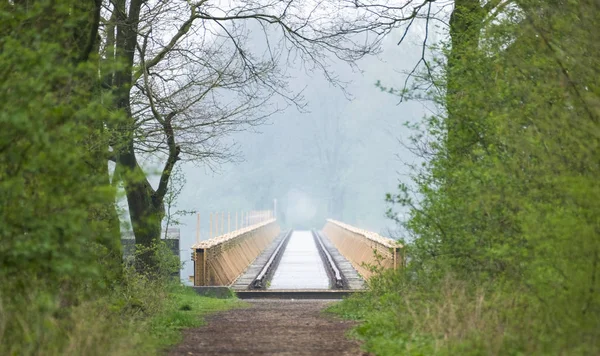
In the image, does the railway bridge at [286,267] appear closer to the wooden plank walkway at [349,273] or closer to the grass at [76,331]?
the wooden plank walkway at [349,273]

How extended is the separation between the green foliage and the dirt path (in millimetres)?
495

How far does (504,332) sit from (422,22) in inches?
451

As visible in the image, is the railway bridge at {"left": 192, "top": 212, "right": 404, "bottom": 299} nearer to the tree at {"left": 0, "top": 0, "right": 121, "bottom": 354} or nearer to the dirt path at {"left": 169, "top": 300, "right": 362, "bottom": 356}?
the dirt path at {"left": 169, "top": 300, "right": 362, "bottom": 356}

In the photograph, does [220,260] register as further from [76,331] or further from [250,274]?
[76,331]

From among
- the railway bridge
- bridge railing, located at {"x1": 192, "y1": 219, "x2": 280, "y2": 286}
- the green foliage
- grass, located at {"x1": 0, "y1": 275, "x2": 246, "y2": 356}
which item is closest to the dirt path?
grass, located at {"x1": 0, "y1": 275, "x2": 246, "y2": 356}

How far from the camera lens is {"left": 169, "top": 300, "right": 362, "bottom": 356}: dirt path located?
9797 mm

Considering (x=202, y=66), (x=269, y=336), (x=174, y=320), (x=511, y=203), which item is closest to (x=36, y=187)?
(x=511, y=203)

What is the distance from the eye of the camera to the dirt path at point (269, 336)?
32.1ft

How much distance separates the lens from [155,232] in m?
18.2

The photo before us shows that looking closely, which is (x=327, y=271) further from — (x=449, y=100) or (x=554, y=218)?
(x=554, y=218)

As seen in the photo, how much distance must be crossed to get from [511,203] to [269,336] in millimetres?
3747

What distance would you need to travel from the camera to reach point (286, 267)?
35.0 meters

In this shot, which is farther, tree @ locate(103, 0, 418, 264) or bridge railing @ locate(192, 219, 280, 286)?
bridge railing @ locate(192, 219, 280, 286)

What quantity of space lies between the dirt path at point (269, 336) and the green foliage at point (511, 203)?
1.63 feet
